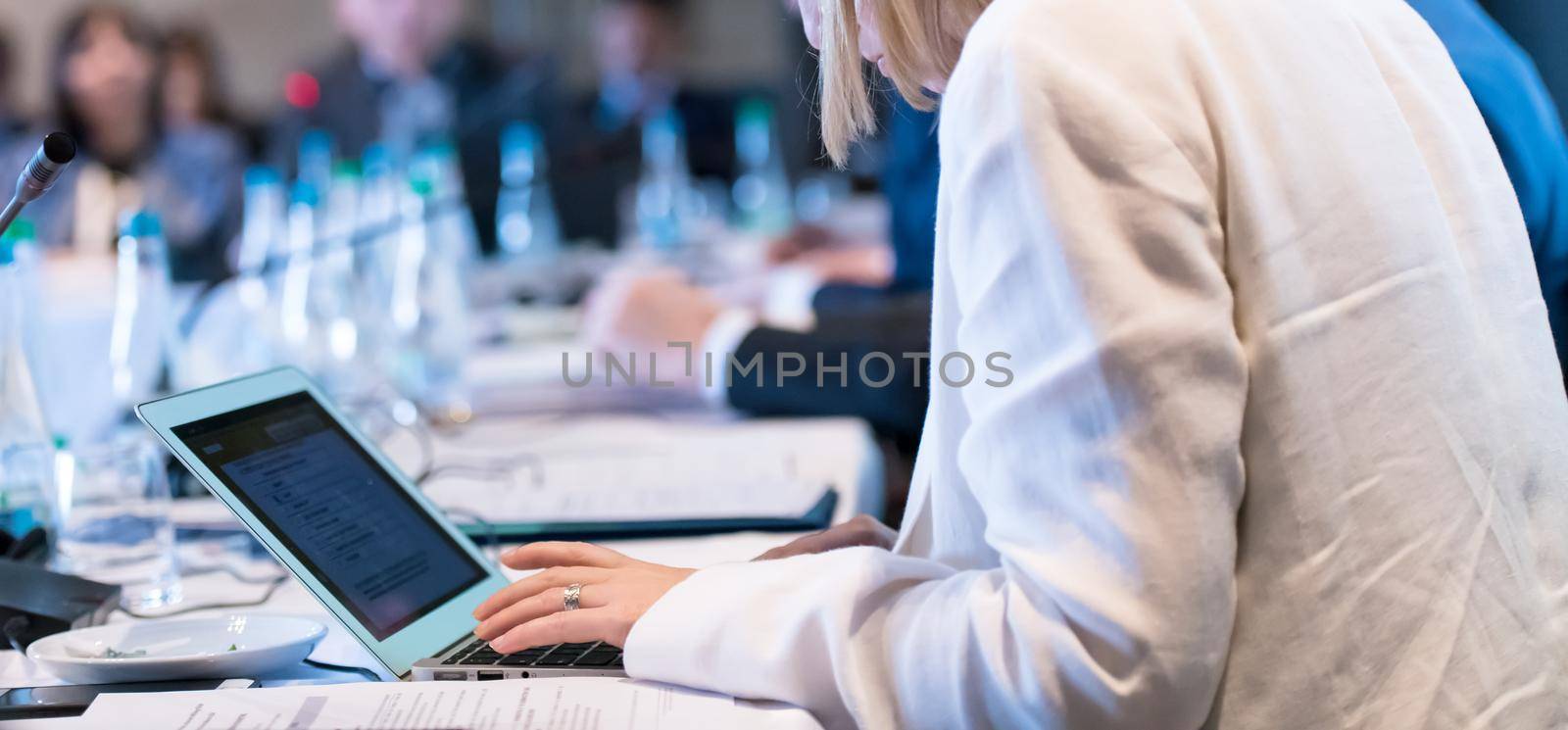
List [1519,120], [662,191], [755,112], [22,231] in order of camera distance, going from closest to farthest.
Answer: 1. [1519,120]
2. [22,231]
3. [662,191]
4. [755,112]

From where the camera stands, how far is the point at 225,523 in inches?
47.5

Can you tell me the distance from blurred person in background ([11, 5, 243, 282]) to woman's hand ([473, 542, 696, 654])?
8.87 ft

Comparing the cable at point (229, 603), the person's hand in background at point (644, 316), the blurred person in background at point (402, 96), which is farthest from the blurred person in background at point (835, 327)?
the blurred person in background at point (402, 96)

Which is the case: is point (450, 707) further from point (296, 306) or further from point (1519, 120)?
point (296, 306)

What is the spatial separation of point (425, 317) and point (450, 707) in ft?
3.89

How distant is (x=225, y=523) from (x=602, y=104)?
3923mm

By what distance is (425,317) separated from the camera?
1820mm

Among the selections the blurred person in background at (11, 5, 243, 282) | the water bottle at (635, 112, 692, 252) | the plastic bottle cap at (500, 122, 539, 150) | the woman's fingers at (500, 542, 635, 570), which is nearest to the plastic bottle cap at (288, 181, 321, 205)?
the woman's fingers at (500, 542, 635, 570)

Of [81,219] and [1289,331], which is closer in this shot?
[1289,331]

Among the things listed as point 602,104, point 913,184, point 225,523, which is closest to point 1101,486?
point 225,523

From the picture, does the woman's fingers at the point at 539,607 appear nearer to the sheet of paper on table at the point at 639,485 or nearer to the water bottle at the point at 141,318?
the sheet of paper on table at the point at 639,485

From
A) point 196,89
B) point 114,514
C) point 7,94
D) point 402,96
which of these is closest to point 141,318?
point 114,514

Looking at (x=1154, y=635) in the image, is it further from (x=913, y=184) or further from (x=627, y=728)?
(x=913, y=184)

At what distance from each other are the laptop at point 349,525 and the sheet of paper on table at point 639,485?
0.24 meters
